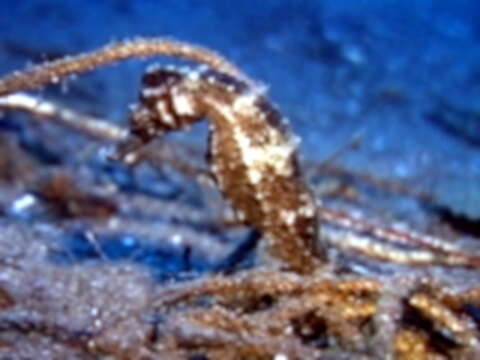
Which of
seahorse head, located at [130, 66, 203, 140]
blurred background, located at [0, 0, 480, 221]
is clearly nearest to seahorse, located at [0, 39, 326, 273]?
seahorse head, located at [130, 66, 203, 140]

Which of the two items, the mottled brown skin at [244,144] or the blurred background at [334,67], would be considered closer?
the mottled brown skin at [244,144]

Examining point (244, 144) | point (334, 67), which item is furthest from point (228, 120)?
point (334, 67)

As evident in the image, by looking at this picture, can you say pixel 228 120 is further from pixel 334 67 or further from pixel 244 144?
pixel 334 67

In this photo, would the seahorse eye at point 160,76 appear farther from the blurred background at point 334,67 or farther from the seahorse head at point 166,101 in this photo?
the blurred background at point 334,67

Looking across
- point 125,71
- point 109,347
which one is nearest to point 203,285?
point 109,347

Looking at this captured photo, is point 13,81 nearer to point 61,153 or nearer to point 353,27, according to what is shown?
point 61,153

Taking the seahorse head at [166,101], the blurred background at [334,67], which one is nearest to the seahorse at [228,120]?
the seahorse head at [166,101]
